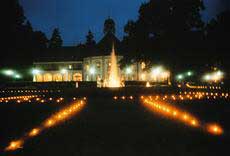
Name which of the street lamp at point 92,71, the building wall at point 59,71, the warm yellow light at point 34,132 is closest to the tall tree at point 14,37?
the street lamp at point 92,71

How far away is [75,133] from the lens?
43.8 ft

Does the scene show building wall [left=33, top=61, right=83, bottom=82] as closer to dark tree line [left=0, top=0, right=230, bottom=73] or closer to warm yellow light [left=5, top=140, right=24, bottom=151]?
dark tree line [left=0, top=0, right=230, bottom=73]

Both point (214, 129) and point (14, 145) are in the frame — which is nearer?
point (14, 145)

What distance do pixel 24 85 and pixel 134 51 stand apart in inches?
726

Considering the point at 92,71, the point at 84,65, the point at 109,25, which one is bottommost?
the point at 92,71

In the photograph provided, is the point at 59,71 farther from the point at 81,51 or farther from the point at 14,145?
the point at 14,145

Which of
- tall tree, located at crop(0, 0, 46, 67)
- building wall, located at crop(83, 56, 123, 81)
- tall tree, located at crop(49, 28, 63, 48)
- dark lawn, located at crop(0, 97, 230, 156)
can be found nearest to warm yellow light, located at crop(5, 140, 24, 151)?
dark lawn, located at crop(0, 97, 230, 156)

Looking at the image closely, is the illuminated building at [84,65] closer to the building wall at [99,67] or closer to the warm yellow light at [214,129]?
the building wall at [99,67]

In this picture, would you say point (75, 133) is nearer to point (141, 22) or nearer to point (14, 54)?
point (14, 54)

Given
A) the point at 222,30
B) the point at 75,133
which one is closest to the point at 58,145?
the point at 75,133

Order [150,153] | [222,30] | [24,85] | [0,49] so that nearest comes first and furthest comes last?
[150,153], [0,49], [24,85], [222,30]

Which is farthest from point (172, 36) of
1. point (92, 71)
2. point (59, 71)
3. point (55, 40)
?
point (55, 40)

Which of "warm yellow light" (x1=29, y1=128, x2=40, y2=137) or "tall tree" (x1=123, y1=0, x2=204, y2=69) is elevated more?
"tall tree" (x1=123, y1=0, x2=204, y2=69)

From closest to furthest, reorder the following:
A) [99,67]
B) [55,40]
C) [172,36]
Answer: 1. [172,36]
2. [99,67]
3. [55,40]
